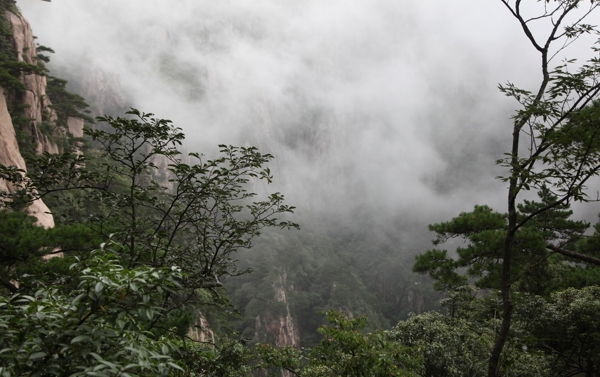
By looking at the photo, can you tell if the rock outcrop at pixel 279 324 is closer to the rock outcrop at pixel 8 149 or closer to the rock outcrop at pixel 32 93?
the rock outcrop at pixel 32 93

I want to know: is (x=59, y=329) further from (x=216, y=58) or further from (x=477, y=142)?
(x=477, y=142)

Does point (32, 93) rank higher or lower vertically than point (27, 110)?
higher

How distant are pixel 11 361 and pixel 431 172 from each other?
12436cm

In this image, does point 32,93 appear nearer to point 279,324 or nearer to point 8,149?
point 8,149

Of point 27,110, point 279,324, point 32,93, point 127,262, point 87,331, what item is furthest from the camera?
point 279,324

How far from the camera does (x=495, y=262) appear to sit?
23.6ft

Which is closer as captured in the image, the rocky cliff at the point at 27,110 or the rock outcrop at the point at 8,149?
the rock outcrop at the point at 8,149

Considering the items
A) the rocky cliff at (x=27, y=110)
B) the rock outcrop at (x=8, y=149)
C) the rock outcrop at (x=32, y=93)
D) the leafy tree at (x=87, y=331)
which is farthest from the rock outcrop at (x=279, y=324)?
the leafy tree at (x=87, y=331)

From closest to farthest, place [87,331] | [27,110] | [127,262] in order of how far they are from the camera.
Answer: [87,331] → [127,262] → [27,110]

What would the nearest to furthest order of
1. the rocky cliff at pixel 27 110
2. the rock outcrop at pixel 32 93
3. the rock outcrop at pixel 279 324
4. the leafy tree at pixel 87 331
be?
the leafy tree at pixel 87 331, the rocky cliff at pixel 27 110, the rock outcrop at pixel 32 93, the rock outcrop at pixel 279 324

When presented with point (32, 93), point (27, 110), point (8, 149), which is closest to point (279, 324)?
point (27, 110)

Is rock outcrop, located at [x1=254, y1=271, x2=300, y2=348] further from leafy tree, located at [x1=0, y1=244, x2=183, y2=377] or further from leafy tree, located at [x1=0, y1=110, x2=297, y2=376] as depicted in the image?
leafy tree, located at [x1=0, y1=244, x2=183, y2=377]

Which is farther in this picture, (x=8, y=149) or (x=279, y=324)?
(x=279, y=324)

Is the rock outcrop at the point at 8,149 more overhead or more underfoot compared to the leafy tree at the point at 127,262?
more overhead
